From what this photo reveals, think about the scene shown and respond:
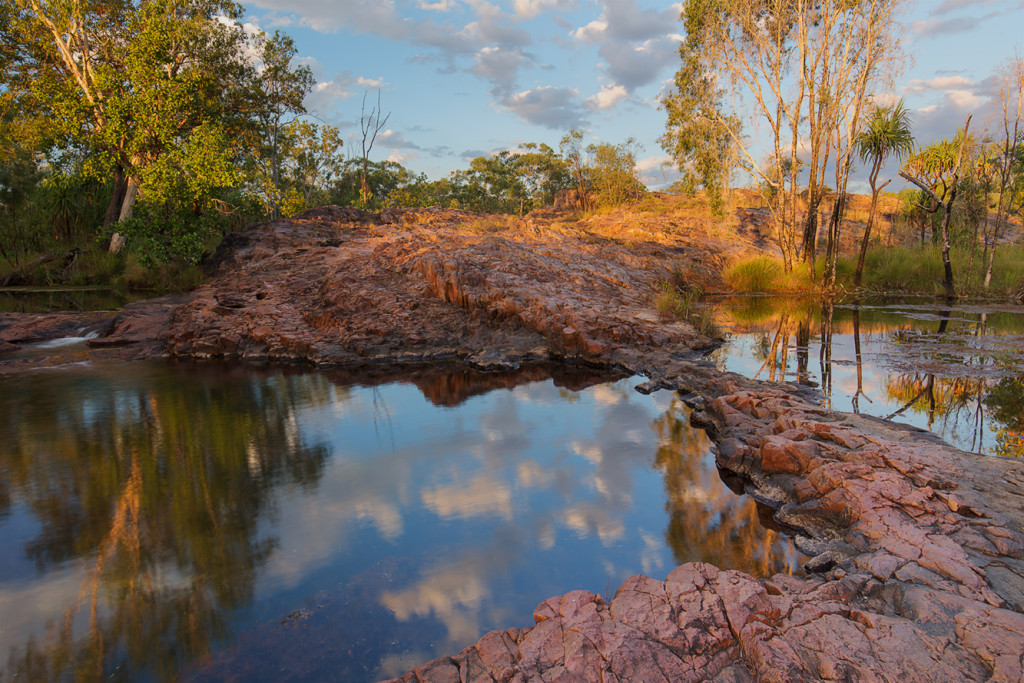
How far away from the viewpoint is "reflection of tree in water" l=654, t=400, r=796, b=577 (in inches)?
143

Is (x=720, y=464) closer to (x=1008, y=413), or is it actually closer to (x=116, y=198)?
(x=1008, y=413)

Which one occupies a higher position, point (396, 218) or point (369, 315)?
point (396, 218)

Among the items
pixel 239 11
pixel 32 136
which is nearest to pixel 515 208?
pixel 239 11

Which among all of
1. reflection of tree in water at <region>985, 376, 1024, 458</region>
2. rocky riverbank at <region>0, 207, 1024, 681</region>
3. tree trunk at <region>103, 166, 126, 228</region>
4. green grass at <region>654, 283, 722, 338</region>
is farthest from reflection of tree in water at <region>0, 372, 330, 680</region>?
tree trunk at <region>103, 166, 126, 228</region>

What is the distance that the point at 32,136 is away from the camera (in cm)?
2012

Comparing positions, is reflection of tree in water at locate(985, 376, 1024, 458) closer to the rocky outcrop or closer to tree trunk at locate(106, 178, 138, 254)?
the rocky outcrop

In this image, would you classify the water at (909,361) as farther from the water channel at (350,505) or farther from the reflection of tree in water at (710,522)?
the reflection of tree in water at (710,522)

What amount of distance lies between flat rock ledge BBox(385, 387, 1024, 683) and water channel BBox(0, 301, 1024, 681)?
0.49 meters

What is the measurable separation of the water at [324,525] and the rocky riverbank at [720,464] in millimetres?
507

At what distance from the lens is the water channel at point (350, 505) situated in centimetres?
300

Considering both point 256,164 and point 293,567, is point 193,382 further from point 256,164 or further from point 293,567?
point 256,164

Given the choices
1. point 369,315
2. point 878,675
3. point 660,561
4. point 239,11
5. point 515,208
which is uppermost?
point 239,11

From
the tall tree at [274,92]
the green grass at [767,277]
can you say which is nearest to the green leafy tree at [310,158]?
the tall tree at [274,92]

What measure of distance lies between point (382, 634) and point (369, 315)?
8272 mm
